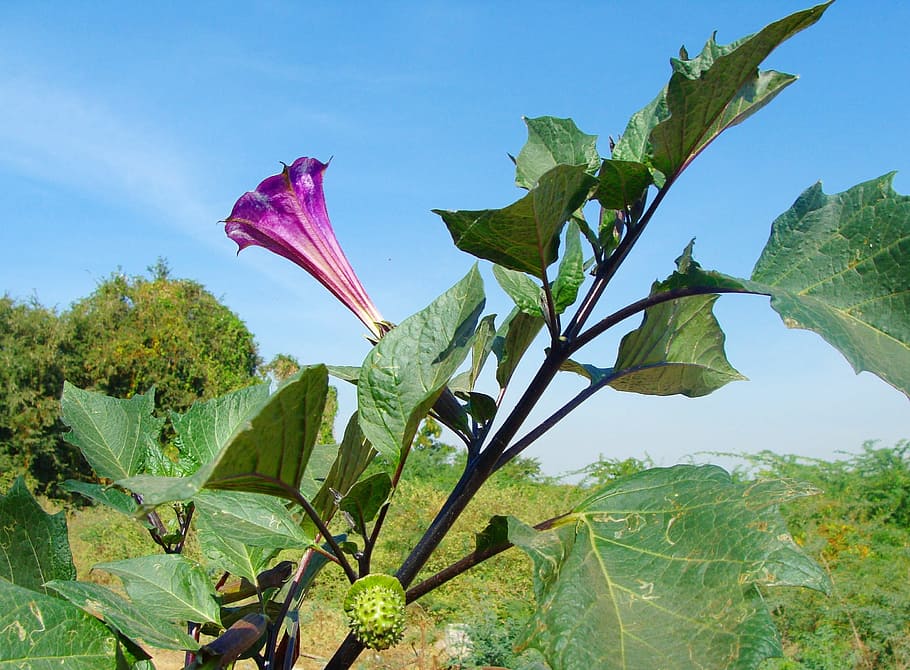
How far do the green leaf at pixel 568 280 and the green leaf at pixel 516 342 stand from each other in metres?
0.03

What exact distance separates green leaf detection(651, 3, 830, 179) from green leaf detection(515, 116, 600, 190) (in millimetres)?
86

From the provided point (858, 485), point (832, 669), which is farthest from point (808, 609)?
point (858, 485)

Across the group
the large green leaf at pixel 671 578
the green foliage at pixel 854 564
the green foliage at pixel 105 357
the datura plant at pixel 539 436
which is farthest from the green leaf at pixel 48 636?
the green foliage at pixel 105 357

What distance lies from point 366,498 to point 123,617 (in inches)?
7.2

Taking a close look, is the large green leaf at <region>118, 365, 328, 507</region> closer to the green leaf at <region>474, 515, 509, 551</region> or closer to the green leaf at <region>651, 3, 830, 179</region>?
the green leaf at <region>474, 515, 509, 551</region>

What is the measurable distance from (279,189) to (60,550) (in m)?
0.38

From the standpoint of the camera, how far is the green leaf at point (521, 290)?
60cm

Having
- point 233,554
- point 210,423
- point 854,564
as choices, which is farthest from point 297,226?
point 854,564

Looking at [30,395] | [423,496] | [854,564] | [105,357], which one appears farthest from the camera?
[105,357]

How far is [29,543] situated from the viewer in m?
0.62

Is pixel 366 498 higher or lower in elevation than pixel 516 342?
lower

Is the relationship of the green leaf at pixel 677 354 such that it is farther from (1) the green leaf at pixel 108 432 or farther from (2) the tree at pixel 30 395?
(2) the tree at pixel 30 395

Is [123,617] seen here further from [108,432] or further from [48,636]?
[108,432]

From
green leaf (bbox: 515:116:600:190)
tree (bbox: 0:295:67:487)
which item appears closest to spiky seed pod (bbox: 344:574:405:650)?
green leaf (bbox: 515:116:600:190)
